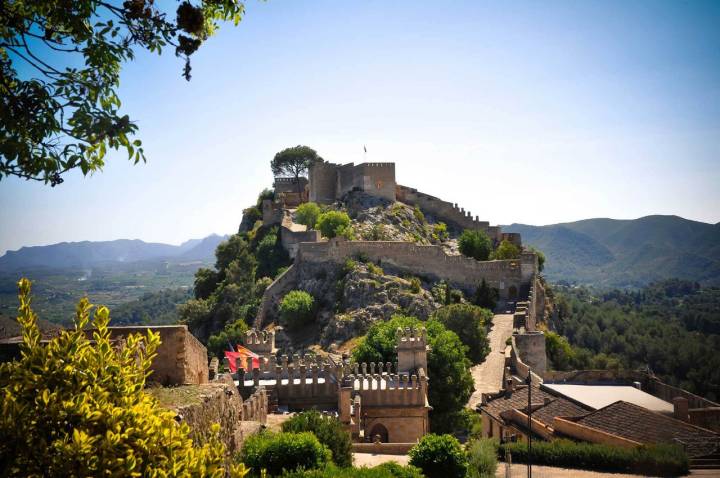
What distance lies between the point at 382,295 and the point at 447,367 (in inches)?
766

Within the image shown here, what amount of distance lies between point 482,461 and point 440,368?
10.7 meters

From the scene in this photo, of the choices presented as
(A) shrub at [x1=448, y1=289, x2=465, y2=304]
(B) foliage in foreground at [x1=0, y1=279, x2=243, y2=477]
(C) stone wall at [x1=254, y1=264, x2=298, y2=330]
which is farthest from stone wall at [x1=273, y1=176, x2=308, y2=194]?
(B) foliage in foreground at [x1=0, y1=279, x2=243, y2=477]

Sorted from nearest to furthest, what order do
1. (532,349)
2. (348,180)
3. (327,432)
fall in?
(327,432) < (532,349) < (348,180)

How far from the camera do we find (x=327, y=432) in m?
18.7

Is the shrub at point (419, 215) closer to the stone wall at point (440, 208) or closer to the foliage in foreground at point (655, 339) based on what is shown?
the stone wall at point (440, 208)

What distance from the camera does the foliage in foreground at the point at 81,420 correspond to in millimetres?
6238

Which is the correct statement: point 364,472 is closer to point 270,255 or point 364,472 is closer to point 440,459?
point 440,459

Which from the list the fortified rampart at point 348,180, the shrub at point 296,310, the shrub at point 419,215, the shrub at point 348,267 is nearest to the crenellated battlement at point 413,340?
the shrub at point 296,310

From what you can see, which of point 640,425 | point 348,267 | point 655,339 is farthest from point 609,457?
point 655,339

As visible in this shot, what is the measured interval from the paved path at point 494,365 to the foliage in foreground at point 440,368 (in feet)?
14.6

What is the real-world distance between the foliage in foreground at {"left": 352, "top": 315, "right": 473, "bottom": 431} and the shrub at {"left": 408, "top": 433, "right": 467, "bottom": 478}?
34.3ft

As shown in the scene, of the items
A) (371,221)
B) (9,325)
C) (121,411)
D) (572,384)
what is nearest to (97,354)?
(121,411)

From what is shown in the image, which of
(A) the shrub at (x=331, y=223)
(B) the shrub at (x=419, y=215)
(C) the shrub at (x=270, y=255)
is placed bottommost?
(C) the shrub at (x=270, y=255)

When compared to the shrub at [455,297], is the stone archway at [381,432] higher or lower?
lower
